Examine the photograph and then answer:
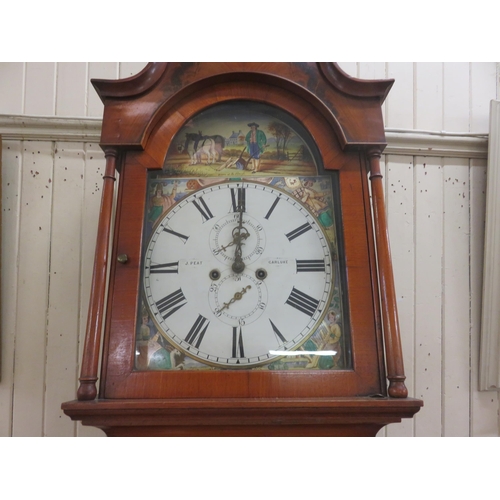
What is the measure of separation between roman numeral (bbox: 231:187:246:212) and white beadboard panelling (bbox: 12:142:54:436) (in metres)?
0.52

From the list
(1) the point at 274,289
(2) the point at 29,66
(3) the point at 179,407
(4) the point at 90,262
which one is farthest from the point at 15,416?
(2) the point at 29,66

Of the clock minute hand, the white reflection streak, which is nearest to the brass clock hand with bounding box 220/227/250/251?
the clock minute hand

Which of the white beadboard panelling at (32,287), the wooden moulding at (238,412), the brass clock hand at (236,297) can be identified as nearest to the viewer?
the wooden moulding at (238,412)

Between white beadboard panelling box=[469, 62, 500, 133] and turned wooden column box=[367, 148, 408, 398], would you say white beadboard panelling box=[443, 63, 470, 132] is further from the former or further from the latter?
turned wooden column box=[367, 148, 408, 398]

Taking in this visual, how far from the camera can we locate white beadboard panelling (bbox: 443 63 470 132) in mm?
1509

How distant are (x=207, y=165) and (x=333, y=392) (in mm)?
472

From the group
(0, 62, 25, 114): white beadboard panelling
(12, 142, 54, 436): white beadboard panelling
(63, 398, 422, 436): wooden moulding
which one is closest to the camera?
(63, 398, 422, 436): wooden moulding

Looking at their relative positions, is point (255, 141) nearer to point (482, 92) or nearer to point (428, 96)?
point (428, 96)

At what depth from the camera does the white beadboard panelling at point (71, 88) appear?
147cm

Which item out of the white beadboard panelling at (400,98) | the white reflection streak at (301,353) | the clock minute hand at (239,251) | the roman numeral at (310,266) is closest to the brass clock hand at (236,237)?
the clock minute hand at (239,251)

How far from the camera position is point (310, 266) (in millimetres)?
1104

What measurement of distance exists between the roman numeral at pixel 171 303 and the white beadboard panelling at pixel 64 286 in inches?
15.3

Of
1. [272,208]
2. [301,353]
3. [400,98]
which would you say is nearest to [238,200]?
[272,208]

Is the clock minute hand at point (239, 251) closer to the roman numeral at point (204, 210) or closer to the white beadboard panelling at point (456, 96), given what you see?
the roman numeral at point (204, 210)
